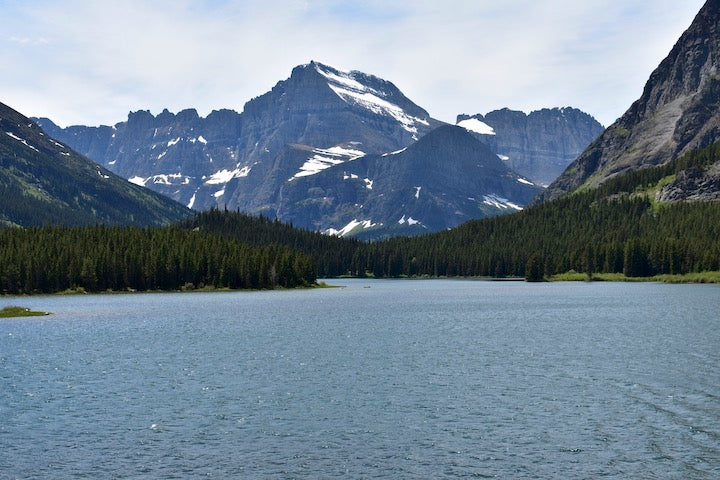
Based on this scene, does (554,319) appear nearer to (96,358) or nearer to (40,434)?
(96,358)

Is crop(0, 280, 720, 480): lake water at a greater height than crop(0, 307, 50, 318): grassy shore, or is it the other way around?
crop(0, 307, 50, 318): grassy shore

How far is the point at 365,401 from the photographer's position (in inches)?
2250

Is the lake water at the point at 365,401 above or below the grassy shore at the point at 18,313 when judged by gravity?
below

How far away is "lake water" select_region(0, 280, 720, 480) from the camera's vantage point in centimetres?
4112

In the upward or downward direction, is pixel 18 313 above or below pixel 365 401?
above

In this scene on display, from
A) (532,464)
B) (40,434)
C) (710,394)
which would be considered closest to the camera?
(532,464)

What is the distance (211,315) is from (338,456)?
337 ft

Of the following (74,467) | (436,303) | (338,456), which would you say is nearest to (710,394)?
(338,456)

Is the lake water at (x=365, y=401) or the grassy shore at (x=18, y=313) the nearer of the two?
the lake water at (x=365, y=401)

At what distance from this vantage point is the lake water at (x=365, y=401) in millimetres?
41125

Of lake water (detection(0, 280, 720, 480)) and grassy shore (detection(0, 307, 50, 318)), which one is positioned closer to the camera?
lake water (detection(0, 280, 720, 480))

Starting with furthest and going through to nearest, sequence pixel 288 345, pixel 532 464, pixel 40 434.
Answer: pixel 288 345
pixel 40 434
pixel 532 464

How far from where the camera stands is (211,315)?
141500mm

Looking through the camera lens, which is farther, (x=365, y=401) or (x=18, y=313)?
(x=18, y=313)
